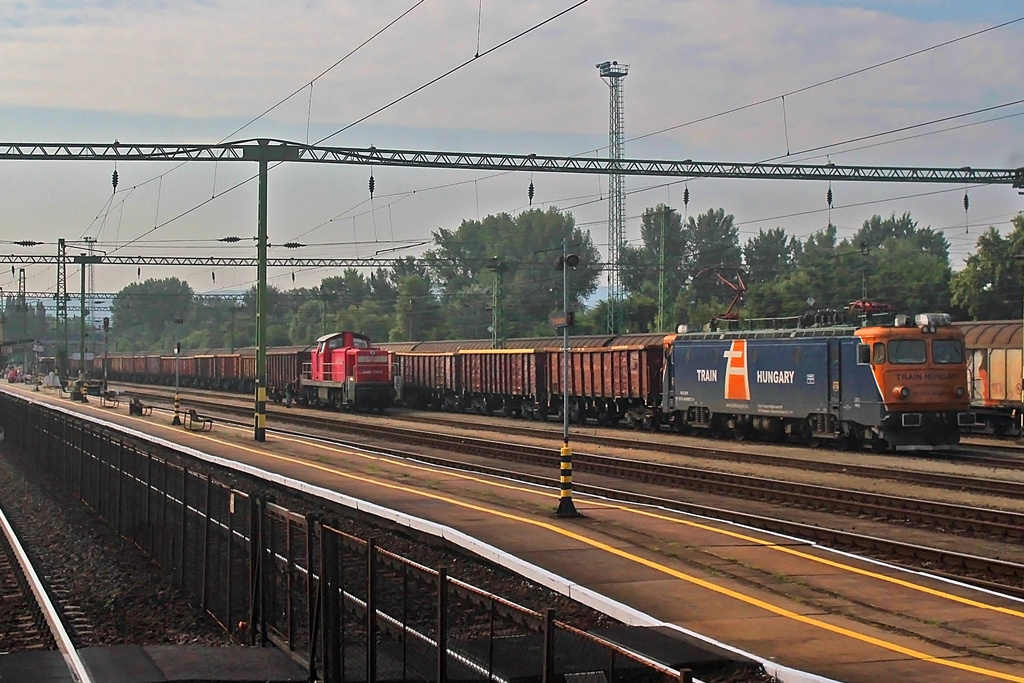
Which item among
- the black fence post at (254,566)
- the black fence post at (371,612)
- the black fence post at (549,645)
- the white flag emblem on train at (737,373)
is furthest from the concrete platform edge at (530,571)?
the white flag emblem on train at (737,373)

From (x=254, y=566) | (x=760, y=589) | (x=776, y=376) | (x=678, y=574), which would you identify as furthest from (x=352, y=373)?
(x=760, y=589)

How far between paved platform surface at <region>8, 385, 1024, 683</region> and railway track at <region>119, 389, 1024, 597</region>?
41.0 inches

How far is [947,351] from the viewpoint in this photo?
28234 mm

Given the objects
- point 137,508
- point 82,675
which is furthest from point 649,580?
point 137,508

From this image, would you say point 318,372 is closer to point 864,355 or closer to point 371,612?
point 864,355

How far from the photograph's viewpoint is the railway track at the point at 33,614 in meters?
12.4

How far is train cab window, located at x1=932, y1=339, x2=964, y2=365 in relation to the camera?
2805 centimetres

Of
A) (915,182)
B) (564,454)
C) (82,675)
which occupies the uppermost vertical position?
(915,182)

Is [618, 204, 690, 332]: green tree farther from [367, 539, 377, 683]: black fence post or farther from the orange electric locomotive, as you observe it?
[367, 539, 377, 683]: black fence post

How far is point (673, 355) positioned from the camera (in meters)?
35.2

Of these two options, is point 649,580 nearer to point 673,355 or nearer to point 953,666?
point 953,666

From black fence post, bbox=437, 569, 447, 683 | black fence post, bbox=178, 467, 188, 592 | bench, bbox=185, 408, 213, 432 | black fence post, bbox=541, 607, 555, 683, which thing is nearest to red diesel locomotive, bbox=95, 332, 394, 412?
bench, bbox=185, 408, 213, 432

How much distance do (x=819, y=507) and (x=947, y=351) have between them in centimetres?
1036

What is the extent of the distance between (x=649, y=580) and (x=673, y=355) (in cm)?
2328
